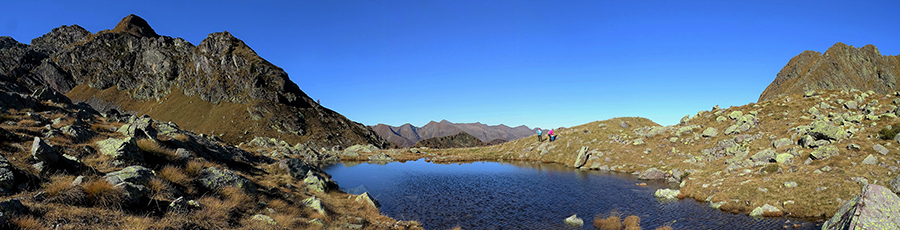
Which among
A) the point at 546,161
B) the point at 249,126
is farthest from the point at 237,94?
the point at 546,161

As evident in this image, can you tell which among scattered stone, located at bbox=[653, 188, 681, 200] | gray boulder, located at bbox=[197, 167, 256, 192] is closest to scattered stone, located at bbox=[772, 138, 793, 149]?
scattered stone, located at bbox=[653, 188, 681, 200]

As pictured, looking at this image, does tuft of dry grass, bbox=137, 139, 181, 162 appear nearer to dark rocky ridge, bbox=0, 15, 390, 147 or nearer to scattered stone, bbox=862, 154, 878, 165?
scattered stone, bbox=862, 154, 878, 165

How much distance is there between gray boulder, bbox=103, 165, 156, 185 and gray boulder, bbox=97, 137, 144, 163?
328cm

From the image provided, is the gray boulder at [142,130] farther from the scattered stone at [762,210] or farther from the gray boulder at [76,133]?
the scattered stone at [762,210]

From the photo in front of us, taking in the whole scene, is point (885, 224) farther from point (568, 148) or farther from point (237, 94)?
point (237, 94)

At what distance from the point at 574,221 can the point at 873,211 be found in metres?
15.5

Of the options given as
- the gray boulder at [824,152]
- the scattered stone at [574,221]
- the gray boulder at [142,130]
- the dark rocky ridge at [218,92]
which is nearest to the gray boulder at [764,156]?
the gray boulder at [824,152]

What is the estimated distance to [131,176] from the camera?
50.0 feet

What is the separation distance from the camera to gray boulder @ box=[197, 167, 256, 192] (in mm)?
20453

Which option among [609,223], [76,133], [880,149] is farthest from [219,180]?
[880,149]

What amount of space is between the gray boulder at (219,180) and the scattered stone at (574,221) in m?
23.9

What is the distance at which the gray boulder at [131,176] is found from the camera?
14.5 m

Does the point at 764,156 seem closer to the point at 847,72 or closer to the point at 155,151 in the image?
the point at 155,151

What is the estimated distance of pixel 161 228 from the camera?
12.2m
